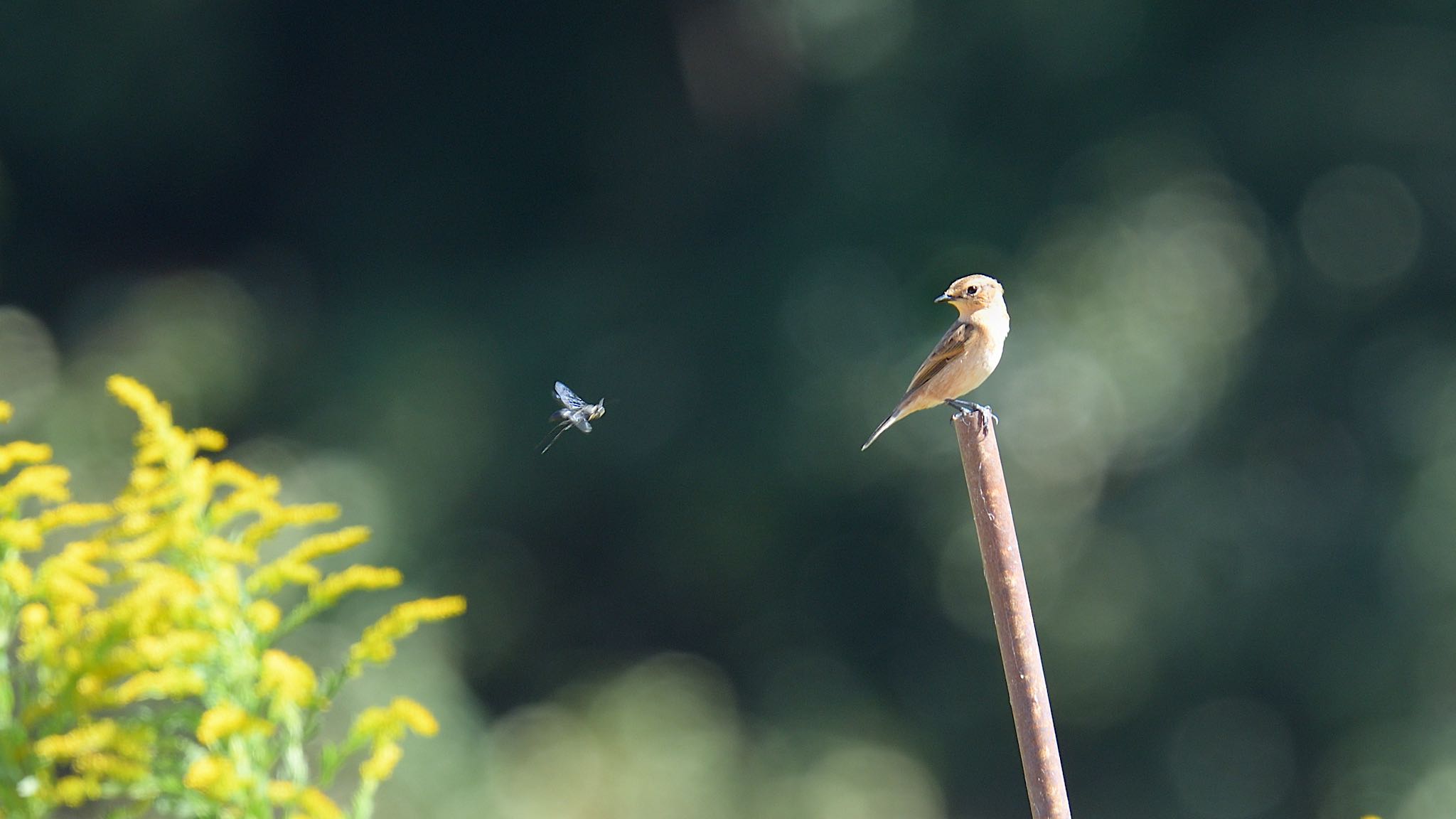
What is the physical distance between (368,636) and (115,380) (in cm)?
72

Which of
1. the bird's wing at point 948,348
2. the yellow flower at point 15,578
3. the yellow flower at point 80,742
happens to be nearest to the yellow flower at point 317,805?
the yellow flower at point 80,742

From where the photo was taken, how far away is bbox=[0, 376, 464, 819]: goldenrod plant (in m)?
2.38

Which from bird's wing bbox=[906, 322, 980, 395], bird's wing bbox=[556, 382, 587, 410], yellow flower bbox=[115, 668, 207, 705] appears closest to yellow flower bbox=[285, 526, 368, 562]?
yellow flower bbox=[115, 668, 207, 705]

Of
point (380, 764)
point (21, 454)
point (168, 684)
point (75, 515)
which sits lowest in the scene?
point (380, 764)

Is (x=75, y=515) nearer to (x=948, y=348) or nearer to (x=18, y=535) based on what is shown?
(x=18, y=535)

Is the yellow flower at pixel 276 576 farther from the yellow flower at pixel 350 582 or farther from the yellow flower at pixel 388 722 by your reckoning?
the yellow flower at pixel 388 722

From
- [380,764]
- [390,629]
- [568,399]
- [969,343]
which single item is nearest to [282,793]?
[380,764]

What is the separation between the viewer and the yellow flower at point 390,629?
2543 mm

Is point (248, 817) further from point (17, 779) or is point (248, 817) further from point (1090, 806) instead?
point (1090, 806)

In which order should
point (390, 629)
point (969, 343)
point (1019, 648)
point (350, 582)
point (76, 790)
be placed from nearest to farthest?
1. point (1019, 648)
2. point (76, 790)
3. point (390, 629)
4. point (350, 582)
5. point (969, 343)

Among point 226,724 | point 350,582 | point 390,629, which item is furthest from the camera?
point 350,582

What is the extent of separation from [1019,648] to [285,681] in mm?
1190

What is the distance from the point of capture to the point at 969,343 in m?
3.67

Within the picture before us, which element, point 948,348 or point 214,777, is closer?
point 214,777
